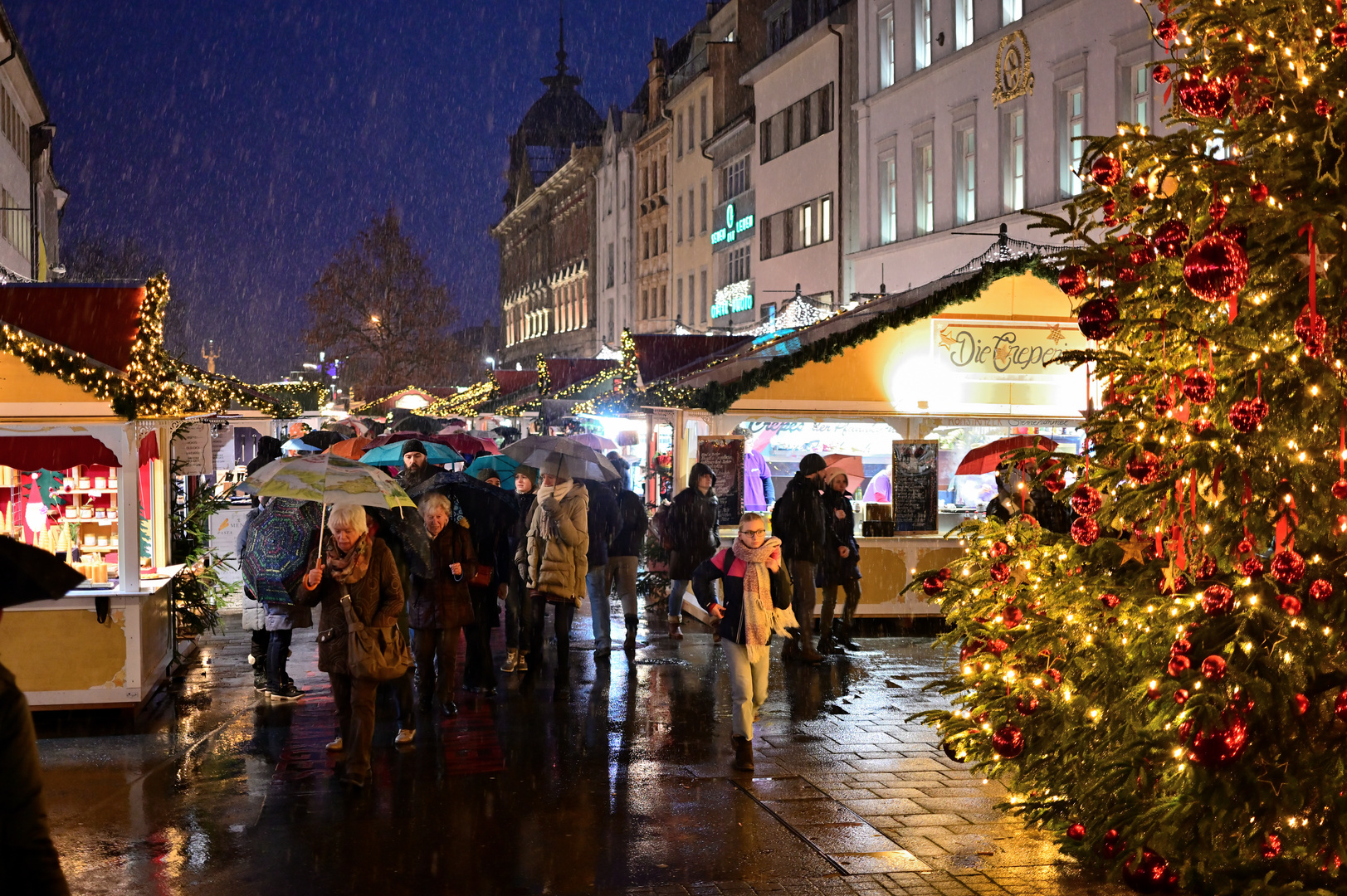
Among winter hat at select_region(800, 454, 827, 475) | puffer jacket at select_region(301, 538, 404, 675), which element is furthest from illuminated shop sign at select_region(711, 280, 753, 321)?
puffer jacket at select_region(301, 538, 404, 675)

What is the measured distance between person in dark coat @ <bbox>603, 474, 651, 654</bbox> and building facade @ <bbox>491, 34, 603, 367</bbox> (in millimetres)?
57083

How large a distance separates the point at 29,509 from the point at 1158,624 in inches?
381

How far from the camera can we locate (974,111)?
28.8 m

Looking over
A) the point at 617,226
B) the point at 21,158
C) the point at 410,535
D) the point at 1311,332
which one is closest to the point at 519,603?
the point at 410,535

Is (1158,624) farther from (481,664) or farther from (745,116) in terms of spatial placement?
(745,116)

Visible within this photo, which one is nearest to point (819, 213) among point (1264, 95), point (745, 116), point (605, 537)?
point (745, 116)

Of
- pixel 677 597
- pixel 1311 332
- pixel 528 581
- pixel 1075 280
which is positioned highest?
pixel 1075 280

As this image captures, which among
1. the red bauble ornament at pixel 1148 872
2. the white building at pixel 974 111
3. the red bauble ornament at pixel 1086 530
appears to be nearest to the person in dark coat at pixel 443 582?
the red bauble ornament at pixel 1086 530

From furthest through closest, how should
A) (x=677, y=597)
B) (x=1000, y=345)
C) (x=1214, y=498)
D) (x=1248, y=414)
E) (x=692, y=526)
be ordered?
(x=1000, y=345) < (x=677, y=597) < (x=692, y=526) < (x=1214, y=498) < (x=1248, y=414)

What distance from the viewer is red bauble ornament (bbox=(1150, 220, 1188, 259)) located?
22.2 feet

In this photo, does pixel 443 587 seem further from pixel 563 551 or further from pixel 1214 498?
pixel 1214 498

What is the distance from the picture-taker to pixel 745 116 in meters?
43.7

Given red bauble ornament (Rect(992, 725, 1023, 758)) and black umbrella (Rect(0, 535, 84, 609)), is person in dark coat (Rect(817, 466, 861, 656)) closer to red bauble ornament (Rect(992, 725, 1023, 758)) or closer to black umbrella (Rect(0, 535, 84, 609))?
red bauble ornament (Rect(992, 725, 1023, 758))

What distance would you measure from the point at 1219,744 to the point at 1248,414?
4.54 ft
